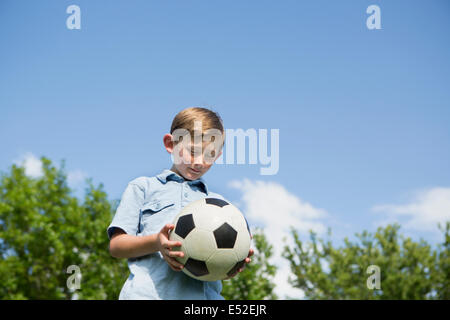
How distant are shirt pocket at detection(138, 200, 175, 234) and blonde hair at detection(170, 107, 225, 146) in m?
0.60

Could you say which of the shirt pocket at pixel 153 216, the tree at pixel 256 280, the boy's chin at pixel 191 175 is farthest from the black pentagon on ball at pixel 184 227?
the tree at pixel 256 280

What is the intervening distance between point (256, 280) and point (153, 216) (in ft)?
49.7

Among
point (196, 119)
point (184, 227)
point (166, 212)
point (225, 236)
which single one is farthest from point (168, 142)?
point (225, 236)

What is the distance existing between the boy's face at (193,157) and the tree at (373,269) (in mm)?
24202

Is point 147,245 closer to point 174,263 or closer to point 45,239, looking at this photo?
point 174,263

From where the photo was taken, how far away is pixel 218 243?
9.80 feet

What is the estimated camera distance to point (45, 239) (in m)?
24.2

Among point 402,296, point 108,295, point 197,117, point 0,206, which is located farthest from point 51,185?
point 197,117

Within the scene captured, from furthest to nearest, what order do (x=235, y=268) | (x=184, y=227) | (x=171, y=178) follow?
(x=171, y=178) < (x=235, y=268) < (x=184, y=227)

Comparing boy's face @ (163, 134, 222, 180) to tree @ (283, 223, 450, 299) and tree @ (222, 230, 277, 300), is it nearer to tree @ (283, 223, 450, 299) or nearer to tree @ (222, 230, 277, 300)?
tree @ (222, 230, 277, 300)

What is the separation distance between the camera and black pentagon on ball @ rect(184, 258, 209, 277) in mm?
2902

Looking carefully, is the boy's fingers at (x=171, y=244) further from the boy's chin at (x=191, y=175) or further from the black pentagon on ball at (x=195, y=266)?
the boy's chin at (x=191, y=175)

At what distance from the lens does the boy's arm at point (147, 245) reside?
113 inches
